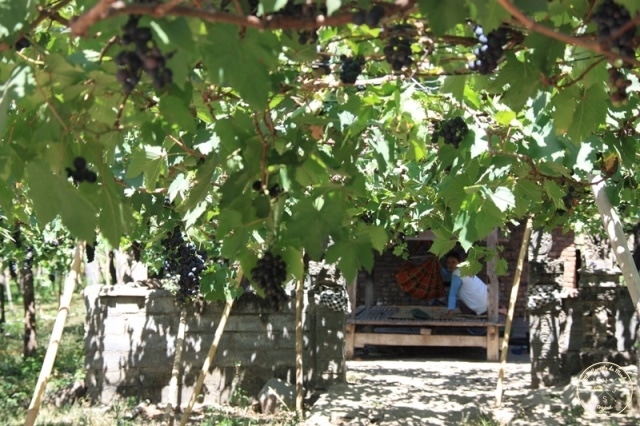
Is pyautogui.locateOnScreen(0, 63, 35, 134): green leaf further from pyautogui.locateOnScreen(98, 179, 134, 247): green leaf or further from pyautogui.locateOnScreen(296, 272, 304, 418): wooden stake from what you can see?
pyautogui.locateOnScreen(296, 272, 304, 418): wooden stake

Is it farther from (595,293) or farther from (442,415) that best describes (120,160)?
(595,293)

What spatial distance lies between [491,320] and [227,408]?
4264mm

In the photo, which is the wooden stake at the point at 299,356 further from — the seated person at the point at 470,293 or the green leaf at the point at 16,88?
the green leaf at the point at 16,88

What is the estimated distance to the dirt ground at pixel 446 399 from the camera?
744 cm

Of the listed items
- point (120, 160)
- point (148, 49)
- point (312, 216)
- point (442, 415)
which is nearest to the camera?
point (148, 49)

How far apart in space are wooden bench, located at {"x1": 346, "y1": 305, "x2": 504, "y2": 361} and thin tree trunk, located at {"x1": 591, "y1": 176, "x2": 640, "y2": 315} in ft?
22.1

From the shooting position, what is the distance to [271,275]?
2.03 m

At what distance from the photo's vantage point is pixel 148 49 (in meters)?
1.42

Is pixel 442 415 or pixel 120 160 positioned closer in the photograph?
pixel 120 160

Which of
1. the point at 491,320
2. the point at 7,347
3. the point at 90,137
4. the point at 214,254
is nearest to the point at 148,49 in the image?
the point at 90,137

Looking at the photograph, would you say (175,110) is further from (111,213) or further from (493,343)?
(493,343)

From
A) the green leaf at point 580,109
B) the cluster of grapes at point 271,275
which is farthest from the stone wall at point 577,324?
the cluster of grapes at point 271,275

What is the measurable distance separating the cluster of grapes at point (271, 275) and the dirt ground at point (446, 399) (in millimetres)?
5493

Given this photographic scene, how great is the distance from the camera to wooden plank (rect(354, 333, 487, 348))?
11.2 metres
